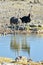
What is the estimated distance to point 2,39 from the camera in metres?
29.5

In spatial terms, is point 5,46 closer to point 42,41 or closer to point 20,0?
point 42,41

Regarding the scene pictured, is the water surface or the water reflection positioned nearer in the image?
the water surface

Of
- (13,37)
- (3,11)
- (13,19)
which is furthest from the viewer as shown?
(3,11)

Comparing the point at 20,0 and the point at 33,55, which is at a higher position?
the point at 20,0

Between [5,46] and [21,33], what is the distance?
30.2ft

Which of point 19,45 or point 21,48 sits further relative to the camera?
point 19,45

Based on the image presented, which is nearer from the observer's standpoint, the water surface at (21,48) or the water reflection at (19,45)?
the water surface at (21,48)

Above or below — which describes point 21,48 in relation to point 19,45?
below

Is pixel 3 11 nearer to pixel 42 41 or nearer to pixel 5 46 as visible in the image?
pixel 42 41

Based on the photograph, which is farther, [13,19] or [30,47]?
[13,19]

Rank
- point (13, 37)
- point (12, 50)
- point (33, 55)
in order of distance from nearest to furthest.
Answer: point (33, 55)
point (12, 50)
point (13, 37)

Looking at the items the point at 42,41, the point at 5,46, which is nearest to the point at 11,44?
the point at 5,46

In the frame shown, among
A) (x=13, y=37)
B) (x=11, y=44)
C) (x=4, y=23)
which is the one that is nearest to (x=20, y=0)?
(x=4, y=23)

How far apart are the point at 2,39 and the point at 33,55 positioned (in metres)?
7.76
